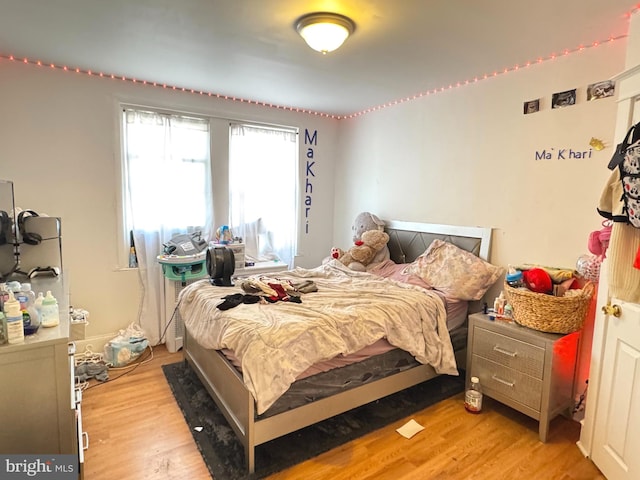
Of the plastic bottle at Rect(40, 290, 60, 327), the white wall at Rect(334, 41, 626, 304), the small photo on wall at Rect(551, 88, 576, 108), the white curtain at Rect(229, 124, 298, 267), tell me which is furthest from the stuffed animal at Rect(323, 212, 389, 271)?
the plastic bottle at Rect(40, 290, 60, 327)

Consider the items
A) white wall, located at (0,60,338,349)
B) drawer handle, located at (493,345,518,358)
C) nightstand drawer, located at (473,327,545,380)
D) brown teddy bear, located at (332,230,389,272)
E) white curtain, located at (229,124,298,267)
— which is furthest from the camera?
white curtain, located at (229,124,298,267)

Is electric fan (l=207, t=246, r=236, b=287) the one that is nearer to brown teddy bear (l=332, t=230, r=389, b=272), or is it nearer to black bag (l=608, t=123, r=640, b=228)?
brown teddy bear (l=332, t=230, r=389, b=272)

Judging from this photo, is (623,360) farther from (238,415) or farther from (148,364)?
(148,364)

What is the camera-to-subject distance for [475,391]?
2.57 metres

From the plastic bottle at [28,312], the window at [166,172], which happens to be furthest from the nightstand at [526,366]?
the window at [166,172]

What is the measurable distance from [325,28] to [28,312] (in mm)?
1999

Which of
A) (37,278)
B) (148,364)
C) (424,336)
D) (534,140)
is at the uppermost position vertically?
(534,140)

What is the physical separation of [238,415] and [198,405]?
667 millimetres

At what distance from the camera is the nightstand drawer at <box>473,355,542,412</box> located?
2289mm

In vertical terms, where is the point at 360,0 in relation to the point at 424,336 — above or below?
above

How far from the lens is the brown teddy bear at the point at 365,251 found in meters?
3.68

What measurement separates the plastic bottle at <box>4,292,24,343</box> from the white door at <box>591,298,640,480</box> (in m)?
2.69

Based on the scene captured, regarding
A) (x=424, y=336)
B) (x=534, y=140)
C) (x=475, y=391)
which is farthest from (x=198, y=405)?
(x=534, y=140)

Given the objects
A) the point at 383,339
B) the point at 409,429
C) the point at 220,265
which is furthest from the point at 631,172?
the point at 220,265
